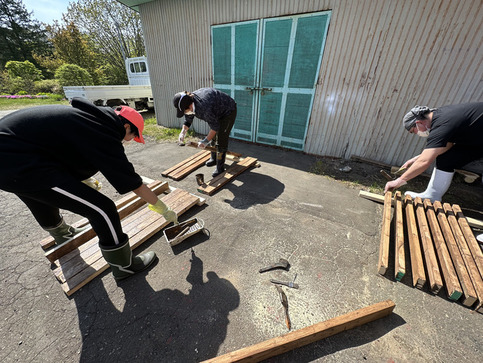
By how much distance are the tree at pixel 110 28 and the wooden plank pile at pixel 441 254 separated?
83.2ft

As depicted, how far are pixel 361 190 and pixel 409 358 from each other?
2.79 meters

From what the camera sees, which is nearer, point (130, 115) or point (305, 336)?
point (305, 336)

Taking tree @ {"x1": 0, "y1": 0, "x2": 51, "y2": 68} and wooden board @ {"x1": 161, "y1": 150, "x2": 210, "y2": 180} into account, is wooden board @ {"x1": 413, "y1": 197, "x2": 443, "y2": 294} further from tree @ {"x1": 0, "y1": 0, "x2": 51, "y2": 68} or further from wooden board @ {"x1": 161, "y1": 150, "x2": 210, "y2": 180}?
tree @ {"x1": 0, "y1": 0, "x2": 51, "y2": 68}

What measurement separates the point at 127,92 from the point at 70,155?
1000cm

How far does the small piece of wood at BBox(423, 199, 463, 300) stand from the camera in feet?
6.17

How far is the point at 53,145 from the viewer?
145cm

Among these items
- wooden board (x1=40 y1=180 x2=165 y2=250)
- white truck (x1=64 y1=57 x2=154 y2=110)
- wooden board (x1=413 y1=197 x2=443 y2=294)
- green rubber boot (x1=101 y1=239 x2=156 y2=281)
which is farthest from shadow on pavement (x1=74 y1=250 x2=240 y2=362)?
white truck (x1=64 y1=57 x2=154 y2=110)

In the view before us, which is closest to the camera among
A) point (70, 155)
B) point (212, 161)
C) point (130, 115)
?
point (70, 155)

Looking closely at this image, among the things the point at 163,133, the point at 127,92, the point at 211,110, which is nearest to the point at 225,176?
the point at 211,110

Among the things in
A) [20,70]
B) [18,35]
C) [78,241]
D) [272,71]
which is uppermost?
[18,35]

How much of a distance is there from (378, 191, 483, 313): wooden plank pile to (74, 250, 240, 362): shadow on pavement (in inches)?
73.4

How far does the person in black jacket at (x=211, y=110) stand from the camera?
10.9 ft

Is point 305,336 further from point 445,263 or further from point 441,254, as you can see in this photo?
point 441,254

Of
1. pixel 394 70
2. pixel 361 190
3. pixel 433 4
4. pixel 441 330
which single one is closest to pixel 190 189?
pixel 361 190
